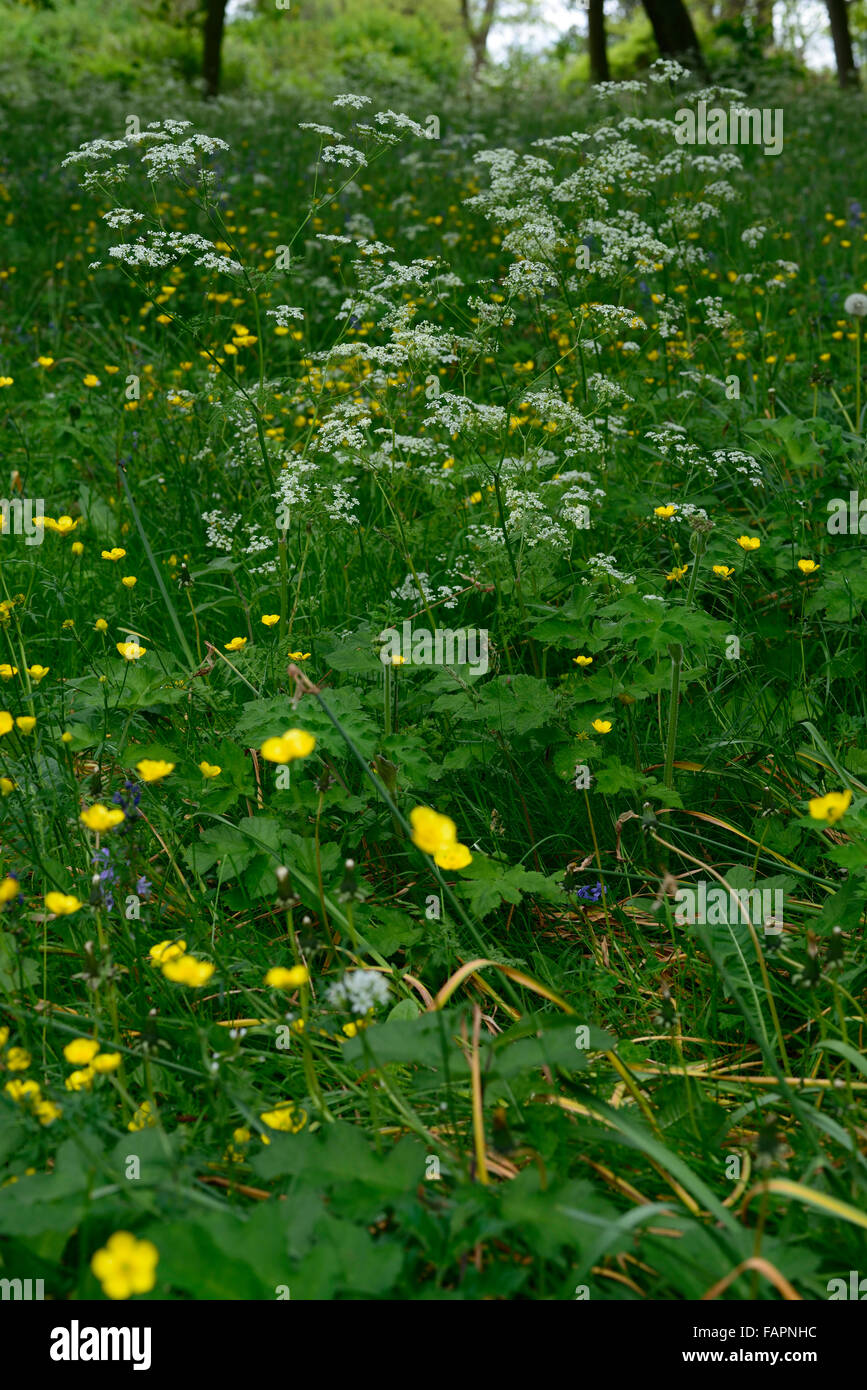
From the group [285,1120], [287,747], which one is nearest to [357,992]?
[285,1120]

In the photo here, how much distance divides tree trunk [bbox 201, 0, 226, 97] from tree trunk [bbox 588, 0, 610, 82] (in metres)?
4.79

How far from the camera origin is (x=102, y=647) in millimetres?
3102

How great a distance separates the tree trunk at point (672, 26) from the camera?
524 inches

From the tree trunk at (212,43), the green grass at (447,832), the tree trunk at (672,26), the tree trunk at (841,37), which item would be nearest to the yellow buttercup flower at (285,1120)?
the green grass at (447,832)

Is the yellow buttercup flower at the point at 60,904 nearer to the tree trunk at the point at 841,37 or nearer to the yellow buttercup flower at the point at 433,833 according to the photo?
the yellow buttercup flower at the point at 433,833

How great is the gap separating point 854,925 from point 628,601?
2.72ft

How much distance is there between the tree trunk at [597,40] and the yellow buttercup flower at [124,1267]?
610 inches

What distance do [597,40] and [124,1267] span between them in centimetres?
1625

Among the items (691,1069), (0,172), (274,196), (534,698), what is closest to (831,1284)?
(691,1069)

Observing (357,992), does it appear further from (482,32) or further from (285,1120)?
(482,32)

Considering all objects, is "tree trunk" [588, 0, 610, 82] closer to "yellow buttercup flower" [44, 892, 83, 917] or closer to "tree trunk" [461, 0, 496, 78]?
"yellow buttercup flower" [44, 892, 83, 917]

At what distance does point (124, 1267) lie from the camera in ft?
3.68
